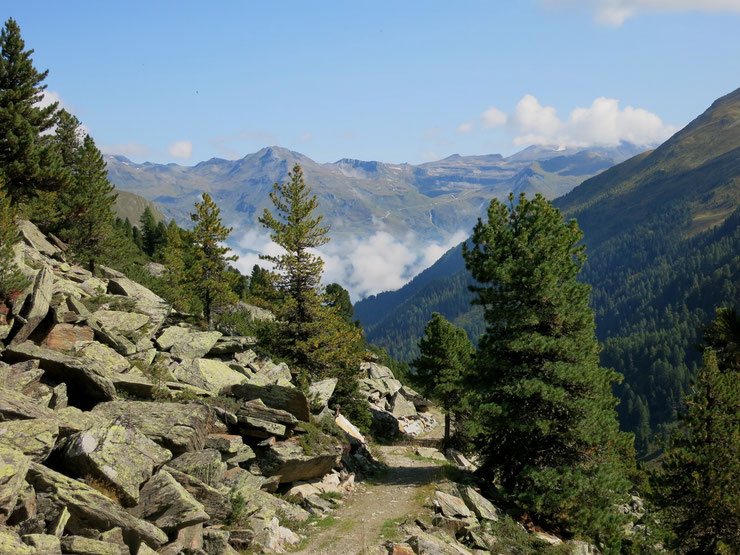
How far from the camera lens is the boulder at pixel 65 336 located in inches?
762

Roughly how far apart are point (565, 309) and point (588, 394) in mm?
3972

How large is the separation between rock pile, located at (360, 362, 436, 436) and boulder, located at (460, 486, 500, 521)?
24840mm

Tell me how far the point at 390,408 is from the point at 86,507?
4609cm

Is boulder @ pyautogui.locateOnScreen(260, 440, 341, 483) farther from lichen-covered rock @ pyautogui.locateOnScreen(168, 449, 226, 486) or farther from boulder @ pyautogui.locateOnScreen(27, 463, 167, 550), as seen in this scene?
boulder @ pyautogui.locateOnScreen(27, 463, 167, 550)

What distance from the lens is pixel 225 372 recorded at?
2477 cm

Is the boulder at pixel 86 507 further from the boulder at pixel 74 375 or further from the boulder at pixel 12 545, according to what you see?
the boulder at pixel 74 375

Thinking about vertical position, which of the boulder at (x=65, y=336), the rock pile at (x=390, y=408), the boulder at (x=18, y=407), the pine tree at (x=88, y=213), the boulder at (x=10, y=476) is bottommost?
the rock pile at (x=390, y=408)

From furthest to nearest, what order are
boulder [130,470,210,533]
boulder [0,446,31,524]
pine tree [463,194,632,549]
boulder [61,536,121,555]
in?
pine tree [463,194,632,549], boulder [130,470,210,533], boulder [61,536,121,555], boulder [0,446,31,524]

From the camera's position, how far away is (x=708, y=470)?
20297mm

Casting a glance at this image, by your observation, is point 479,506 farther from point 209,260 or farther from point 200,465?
point 209,260

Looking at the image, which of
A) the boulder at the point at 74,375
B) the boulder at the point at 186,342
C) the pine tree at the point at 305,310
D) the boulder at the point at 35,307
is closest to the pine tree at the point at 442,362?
the pine tree at the point at 305,310

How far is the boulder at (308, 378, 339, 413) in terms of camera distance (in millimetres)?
28156

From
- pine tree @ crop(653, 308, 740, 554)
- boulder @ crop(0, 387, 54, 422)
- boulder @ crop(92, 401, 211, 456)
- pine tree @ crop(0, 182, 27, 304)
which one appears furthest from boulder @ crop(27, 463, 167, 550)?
pine tree @ crop(653, 308, 740, 554)

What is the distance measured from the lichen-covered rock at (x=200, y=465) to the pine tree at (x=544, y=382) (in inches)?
492
